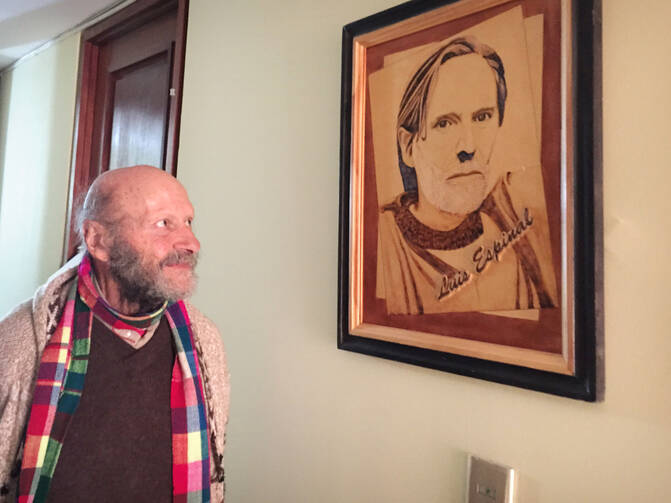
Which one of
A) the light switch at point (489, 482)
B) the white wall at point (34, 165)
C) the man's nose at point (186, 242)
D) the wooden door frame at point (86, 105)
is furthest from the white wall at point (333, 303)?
the white wall at point (34, 165)

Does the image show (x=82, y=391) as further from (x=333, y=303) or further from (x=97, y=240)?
(x=333, y=303)

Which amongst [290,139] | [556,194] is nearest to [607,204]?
[556,194]

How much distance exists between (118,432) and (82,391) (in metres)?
0.11

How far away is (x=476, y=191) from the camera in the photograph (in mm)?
907

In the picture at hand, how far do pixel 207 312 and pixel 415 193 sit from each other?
827 mm

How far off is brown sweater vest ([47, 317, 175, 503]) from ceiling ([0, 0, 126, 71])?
1.59 metres

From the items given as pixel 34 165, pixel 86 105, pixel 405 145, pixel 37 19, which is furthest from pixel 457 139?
pixel 34 165

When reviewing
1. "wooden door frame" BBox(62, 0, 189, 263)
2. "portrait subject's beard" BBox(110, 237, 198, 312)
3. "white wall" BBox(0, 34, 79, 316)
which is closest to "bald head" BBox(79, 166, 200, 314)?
"portrait subject's beard" BBox(110, 237, 198, 312)

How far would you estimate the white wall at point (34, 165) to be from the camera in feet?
7.52

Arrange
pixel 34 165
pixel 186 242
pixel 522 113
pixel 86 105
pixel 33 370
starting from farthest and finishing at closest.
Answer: pixel 34 165 < pixel 86 105 < pixel 186 242 < pixel 33 370 < pixel 522 113

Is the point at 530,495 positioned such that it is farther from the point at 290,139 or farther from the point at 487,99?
the point at 290,139

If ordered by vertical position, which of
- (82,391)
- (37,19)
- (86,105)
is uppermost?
(37,19)

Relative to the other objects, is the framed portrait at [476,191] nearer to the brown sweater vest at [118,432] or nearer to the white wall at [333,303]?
the white wall at [333,303]

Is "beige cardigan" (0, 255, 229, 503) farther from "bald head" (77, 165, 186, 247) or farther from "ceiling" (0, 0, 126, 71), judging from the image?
"ceiling" (0, 0, 126, 71)
